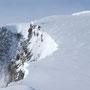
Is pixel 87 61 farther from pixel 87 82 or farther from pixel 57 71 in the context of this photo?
pixel 87 82

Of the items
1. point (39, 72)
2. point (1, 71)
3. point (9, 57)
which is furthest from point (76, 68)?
point (9, 57)

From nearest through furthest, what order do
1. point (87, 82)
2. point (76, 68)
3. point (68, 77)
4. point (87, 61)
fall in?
point (87, 82) → point (68, 77) → point (76, 68) → point (87, 61)

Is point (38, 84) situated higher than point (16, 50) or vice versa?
point (38, 84)

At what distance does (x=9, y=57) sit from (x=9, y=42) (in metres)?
4.95

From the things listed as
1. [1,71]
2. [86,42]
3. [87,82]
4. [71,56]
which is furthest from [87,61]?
[1,71]

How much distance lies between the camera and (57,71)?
31.5ft

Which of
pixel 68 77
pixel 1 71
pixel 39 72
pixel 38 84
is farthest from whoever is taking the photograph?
pixel 1 71

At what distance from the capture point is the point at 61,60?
39.4 feet

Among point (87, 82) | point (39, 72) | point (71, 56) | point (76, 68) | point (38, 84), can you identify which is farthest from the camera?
point (71, 56)

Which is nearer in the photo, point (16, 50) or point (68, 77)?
point (68, 77)

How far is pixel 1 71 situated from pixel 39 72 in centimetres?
4572

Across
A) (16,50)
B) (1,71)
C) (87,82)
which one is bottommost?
(1,71)

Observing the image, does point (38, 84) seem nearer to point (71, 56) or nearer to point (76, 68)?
point (76, 68)

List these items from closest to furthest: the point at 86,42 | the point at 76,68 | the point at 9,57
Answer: the point at 76,68
the point at 86,42
the point at 9,57
